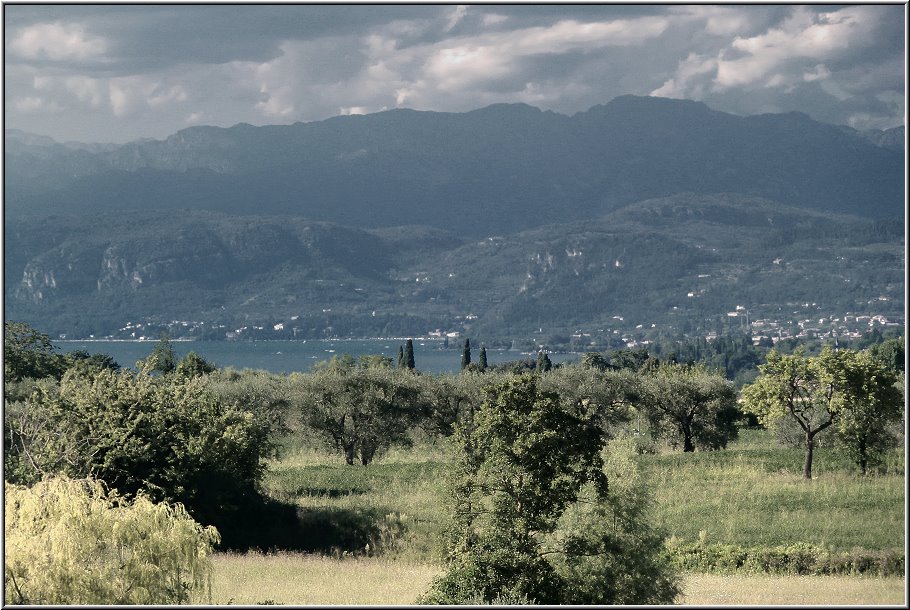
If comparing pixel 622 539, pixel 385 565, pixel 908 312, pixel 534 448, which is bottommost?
pixel 385 565

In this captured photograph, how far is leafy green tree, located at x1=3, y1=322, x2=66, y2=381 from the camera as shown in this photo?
63.0 metres

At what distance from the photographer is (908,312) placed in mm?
17797

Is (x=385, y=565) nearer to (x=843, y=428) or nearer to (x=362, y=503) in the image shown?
(x=362, y=503)

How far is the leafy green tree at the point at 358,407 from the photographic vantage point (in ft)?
189

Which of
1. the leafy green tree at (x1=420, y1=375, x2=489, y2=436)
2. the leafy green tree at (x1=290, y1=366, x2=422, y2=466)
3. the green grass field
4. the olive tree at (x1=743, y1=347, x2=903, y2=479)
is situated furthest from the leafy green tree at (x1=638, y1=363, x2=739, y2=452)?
the olive tree at (x1=743, y1=347, x2=903, y2=479)

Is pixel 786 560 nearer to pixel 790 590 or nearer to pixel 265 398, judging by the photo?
pixel 790 590

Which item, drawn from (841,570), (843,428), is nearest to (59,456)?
(841,570)

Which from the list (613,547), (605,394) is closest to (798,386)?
(605,394)

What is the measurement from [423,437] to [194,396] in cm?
2585

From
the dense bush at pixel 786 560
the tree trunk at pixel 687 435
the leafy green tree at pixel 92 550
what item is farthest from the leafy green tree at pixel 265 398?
the leafy green tree at pixel 92 550

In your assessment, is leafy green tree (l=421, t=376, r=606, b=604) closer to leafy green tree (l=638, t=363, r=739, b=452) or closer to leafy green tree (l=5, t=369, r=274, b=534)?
leafy green tree (l=5, t=369, r=274, b=534)

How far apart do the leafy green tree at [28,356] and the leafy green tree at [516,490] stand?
47.1 meters

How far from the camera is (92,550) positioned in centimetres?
1886

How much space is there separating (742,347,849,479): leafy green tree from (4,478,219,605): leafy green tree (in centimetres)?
2643
